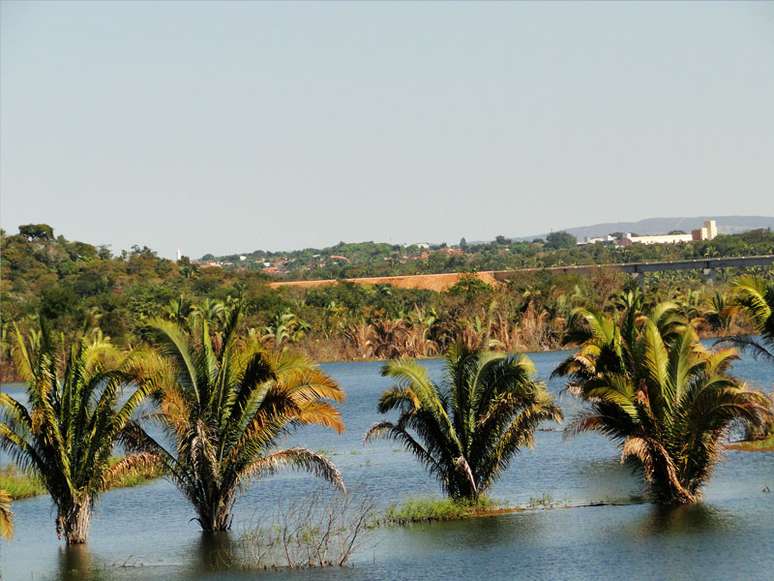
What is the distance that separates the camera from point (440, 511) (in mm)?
28109

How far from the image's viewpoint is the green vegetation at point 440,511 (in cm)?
2802

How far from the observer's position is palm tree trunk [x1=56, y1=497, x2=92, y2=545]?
2631cm

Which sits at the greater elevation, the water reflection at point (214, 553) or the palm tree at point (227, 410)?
the palm tree at point (227, 410)

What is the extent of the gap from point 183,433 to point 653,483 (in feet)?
32.3

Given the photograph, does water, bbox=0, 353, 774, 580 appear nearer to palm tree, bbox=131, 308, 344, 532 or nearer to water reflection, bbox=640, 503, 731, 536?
water reflection, bbox=640, 503, 731, 536

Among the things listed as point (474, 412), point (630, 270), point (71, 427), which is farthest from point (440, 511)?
point (630, 270)

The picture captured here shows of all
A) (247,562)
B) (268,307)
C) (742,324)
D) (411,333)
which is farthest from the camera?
(268,307)

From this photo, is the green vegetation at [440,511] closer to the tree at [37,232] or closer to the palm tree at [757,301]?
the palm tree at [757,301]

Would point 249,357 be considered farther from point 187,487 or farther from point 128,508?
point 128,508

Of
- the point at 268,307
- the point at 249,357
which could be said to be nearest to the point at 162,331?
the point at 249,357

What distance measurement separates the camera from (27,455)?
26.4m

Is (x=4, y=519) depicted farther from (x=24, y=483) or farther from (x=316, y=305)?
(x=316, y=305)

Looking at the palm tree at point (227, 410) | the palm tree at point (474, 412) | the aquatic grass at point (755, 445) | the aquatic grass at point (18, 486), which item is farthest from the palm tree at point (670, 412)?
the aquatic grass at point (18, 486)

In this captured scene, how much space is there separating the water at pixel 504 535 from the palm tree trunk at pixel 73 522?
0.30m
